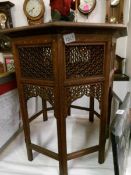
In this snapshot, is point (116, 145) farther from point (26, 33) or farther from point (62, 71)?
point (26, 33)

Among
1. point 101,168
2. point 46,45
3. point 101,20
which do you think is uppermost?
point 101,20

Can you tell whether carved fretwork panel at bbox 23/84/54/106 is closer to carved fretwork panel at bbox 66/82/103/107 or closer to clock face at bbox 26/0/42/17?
carved fretwork panel at bbox 66/82/103/107

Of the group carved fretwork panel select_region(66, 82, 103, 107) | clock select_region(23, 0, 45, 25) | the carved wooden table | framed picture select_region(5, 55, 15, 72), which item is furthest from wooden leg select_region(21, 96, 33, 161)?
clock select_region(23, 0, 45, 25)

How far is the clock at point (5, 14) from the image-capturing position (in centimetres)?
160

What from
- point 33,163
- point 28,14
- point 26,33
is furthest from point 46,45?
point 28,14

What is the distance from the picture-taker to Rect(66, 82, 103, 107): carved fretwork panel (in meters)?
0.90

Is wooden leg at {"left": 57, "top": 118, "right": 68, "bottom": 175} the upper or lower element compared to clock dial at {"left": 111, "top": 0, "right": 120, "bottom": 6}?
lower

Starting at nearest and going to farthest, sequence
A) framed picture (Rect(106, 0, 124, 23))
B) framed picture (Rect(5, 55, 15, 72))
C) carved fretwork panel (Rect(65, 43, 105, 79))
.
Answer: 1. carved fretwork panel (Rect(65, 43, 105, 79))
2. framed picture (Rect(106, 0, 124, 23))
3. framed picture (Rect(5, 55, 15, 72))

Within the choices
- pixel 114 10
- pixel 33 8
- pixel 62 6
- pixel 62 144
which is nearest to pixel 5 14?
pixel 33 8

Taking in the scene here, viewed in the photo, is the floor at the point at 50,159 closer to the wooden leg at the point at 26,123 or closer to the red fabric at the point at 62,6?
the wooden leg at the point at 26,123

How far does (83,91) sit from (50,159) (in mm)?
571

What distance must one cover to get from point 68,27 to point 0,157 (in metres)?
1.00

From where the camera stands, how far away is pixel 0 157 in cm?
120

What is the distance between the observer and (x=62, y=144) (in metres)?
0.97
